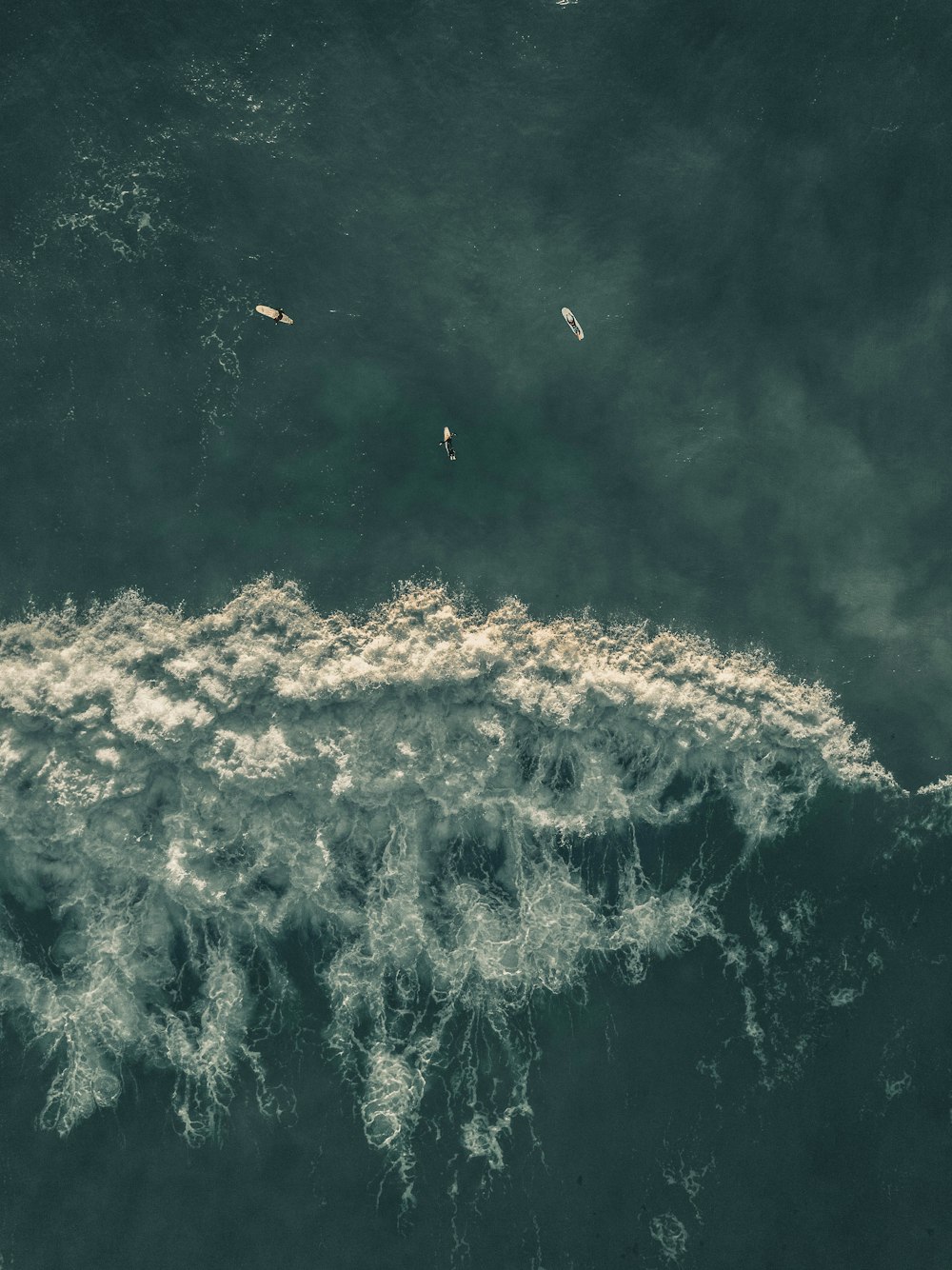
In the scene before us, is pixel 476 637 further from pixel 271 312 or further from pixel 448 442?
pixel 271 312

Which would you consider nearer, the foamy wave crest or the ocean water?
the foamy wave crest

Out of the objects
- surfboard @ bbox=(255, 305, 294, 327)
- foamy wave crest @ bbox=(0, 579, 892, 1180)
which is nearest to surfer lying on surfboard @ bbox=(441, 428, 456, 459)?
foamy wave crest @ bbox=(0, 579, 892, 1180)

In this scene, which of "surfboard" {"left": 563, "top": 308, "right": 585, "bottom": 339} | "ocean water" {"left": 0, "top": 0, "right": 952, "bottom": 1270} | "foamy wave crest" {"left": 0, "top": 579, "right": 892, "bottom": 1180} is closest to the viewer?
"foamy wave crest" {"left": 0, "top": 579, "right": 892, "bottom": 1180}

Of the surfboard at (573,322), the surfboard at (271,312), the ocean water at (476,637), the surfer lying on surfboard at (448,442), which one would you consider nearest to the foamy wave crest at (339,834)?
the ocean water at (476,637)

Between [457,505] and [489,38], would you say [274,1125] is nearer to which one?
[457,505]

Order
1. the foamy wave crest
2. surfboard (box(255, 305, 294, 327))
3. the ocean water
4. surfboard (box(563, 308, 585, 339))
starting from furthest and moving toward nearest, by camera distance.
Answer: surfboard (box(563, 308, 585, 339))
surfboard (box(255, 305, 294, 327))
the ocean water
the foamy wave crest

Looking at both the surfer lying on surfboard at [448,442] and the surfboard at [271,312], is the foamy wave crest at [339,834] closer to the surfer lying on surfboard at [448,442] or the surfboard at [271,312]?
the surfer lying on surfboard at [448,442]

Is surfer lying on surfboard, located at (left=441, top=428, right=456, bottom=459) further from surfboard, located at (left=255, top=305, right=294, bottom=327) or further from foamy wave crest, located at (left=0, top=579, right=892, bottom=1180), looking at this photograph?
surfboard, located at (left=255, top=305, right=294, bottom=327)
